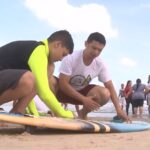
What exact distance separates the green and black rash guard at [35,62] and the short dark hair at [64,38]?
0.09 metres

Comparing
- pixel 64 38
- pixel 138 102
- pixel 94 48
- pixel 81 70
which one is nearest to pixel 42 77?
pixel 64 38

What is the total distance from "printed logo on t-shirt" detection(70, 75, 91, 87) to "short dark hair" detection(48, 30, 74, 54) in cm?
119

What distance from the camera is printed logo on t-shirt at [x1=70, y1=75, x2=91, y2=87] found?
5.55 meters

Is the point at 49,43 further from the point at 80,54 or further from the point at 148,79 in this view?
the point at 148,79

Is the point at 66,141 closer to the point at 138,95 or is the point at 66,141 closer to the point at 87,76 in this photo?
the point at 87,76

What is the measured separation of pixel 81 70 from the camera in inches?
216

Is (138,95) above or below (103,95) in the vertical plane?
below

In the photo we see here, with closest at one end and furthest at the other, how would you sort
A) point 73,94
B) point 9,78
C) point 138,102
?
point 9,78 < point 73,94 < point 138,102

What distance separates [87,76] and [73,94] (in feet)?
1.49

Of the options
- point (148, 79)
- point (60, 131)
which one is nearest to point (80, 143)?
point (60, 131)

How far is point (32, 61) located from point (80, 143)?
1043 mm

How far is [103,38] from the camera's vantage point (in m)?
5.23

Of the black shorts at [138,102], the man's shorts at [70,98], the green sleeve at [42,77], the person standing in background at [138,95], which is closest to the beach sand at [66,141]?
the green sleeve at [42,77]

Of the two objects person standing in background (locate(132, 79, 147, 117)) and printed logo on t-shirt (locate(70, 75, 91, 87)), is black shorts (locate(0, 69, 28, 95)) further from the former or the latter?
person standing in background (locate(132, 79, 147, 117))
